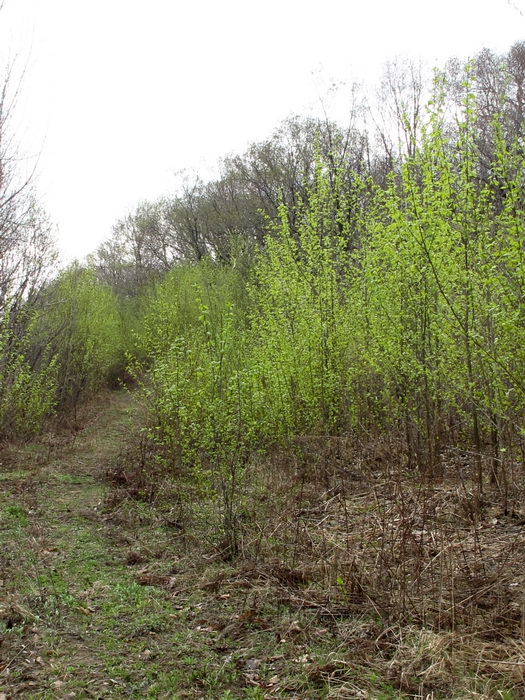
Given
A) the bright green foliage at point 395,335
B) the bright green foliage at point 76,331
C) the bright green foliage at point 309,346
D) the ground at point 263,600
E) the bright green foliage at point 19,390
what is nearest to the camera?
the ground at point 263,600

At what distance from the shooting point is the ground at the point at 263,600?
3.17 meters

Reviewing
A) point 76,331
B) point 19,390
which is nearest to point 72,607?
point 19,390

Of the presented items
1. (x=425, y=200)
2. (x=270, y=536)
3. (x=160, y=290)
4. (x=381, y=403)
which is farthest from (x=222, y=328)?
(x=160, y=290)

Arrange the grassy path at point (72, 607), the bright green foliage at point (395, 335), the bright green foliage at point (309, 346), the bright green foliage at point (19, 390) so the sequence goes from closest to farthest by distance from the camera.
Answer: the grassy path at point (72, 607) → the bright green foliage at point (395, 335) → the bright green foliage at point (309, 346) → the bright green foliage at point (19, 390)

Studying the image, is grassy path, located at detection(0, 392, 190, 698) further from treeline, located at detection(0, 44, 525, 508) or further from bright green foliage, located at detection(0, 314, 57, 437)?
bright green foliage, located at detection(0, 314, 57, 437)

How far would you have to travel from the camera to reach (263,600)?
416 cm

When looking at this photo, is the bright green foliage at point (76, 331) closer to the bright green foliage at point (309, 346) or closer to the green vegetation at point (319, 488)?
the green vegetation at point (319, 488)

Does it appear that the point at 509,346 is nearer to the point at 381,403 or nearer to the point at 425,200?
the point at 425,200

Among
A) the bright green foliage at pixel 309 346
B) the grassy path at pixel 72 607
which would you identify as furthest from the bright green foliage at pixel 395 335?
the grassy path at pixel 72 607

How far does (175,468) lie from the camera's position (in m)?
7.55

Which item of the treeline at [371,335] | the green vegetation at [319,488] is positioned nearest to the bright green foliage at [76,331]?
the treeline at [371,335]

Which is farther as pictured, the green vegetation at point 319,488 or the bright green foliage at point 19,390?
the bright green foliage at point 19,390

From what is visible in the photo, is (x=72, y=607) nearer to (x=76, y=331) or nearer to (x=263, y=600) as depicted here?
(x=263, y=600)

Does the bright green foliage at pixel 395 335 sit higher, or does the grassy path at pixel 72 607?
the bright green foliage at pixel 395 335
